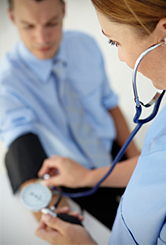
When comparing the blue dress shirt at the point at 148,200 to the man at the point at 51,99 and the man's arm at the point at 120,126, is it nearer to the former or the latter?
the man at the point at 51,99

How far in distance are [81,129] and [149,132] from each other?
69 cm

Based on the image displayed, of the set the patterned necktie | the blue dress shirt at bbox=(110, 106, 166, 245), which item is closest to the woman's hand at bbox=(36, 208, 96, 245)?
the blue dress shirt at bbox=(110, 106, 166, 245)

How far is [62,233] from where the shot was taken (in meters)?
0.85

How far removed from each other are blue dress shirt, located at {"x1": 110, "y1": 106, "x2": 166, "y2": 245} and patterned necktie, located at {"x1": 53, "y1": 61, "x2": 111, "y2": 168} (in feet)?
2.33

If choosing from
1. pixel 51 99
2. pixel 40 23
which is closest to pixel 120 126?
pixel 51 99

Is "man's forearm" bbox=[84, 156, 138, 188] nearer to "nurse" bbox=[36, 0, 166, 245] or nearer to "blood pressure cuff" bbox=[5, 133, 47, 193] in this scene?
"blood pressure cuff" bbox=[5, 133, 47, 193]

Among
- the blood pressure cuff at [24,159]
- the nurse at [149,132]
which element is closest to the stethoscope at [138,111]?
the nurse at [149,132]

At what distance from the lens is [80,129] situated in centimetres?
141

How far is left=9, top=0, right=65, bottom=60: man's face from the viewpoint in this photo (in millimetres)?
1097

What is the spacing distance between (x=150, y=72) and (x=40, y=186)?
63 cm

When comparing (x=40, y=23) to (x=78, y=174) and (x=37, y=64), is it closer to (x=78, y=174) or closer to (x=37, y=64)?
(x=37, y=64)

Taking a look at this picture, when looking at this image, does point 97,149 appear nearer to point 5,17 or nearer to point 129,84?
point 129,84

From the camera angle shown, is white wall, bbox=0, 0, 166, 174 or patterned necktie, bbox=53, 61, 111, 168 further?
white wall, bbox=0, 0, 166, 174

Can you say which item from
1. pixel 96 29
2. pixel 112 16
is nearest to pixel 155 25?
pixel 112 16
